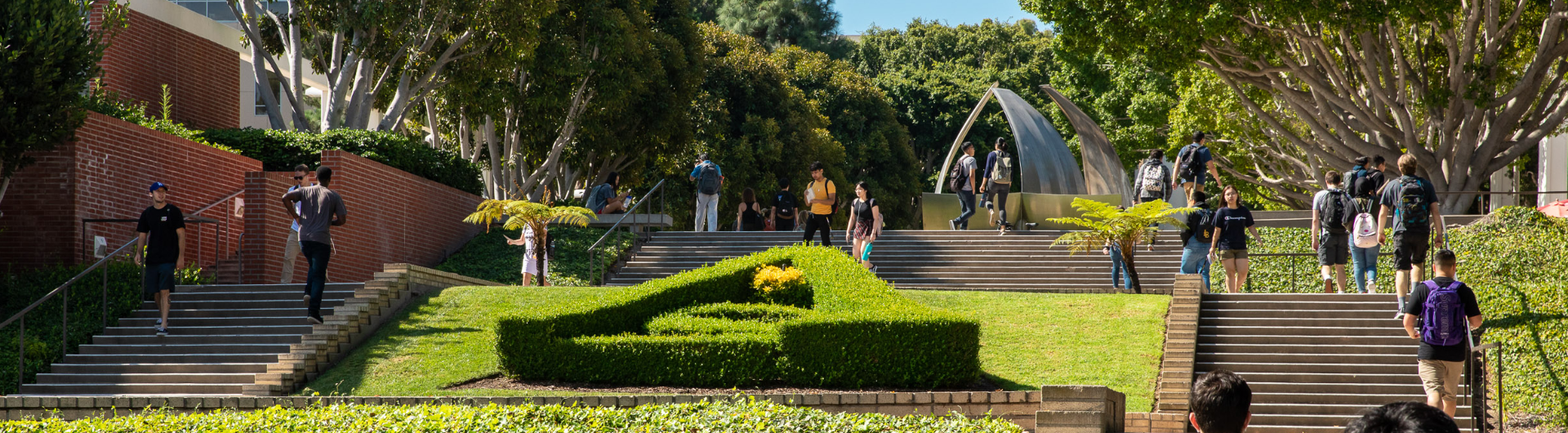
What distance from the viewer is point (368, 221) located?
18844 mm

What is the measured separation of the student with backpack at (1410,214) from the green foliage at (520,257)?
10.7 meters

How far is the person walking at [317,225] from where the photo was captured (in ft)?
40.8

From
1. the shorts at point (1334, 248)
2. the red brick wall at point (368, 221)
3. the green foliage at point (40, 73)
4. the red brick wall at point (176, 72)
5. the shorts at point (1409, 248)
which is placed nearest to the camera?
the shorts at point (1409, 248)

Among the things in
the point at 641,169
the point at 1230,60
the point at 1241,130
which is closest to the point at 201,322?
the point at 1230,60

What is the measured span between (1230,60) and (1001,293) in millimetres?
10115

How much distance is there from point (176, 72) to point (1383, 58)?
20.2m

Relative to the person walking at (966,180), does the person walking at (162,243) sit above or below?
below

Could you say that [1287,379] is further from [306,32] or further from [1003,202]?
[306,32]

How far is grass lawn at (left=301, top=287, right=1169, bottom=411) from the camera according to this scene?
1123cm

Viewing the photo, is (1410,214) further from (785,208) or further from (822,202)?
(785,208)

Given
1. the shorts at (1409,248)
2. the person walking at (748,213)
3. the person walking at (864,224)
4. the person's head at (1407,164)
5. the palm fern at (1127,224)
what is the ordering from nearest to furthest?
1. the person's head at (1407,164)
2. the shorts at (1409,248)
3. the palm fern at (1127,224)
4. the person walking at (864,224)
5. the person walking at (748,213)

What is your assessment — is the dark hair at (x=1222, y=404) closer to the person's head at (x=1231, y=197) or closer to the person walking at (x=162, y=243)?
the person's head at (x=1231, y=197)

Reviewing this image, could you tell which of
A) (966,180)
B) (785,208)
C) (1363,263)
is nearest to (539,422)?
(1363,263)

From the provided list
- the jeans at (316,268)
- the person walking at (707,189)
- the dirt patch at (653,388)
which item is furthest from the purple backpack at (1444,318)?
the person walking at (707,189)
